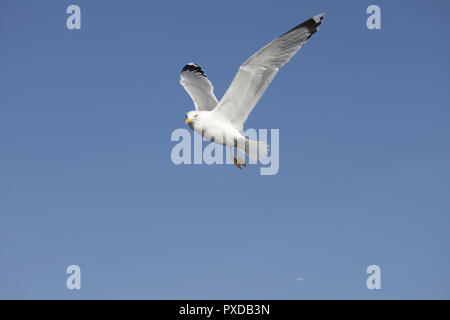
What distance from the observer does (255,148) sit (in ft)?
15.7

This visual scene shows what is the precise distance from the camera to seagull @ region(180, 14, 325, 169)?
4148 mm

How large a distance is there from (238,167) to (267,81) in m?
1.12

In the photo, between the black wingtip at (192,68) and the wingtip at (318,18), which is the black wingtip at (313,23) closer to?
the wingtip at (318,18)

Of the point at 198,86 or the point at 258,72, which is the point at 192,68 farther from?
the point at 258,72

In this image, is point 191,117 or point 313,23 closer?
point 313,23

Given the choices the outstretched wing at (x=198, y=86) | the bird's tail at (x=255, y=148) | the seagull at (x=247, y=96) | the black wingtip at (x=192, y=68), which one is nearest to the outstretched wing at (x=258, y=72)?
the seagull at (x=247, y=96)

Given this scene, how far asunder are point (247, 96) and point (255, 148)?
63 centimetres

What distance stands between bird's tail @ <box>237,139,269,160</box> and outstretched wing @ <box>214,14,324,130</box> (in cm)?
23

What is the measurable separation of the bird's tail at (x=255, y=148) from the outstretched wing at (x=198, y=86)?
1248 mm

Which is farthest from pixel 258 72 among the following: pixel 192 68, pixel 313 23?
pixel 192 68

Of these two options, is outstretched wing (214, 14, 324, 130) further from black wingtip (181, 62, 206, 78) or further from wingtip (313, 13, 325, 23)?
black wingtip (181, 62, 206, 78)

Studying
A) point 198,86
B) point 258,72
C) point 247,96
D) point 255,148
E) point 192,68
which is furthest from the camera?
point 192,68

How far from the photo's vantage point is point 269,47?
416 cm
